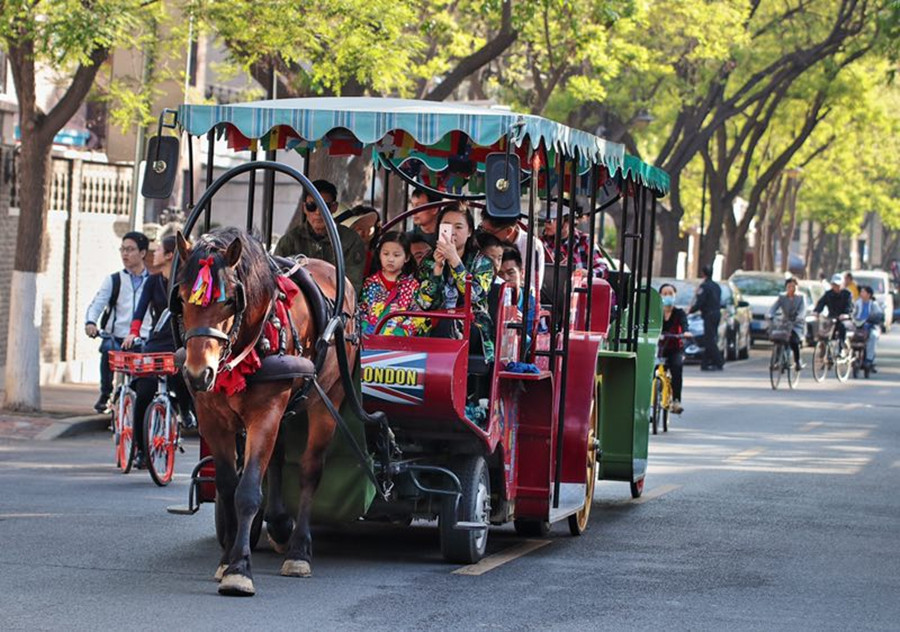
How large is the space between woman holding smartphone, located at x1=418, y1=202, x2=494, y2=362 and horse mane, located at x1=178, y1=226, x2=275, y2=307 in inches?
58.1

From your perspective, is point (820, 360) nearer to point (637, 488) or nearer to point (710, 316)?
point (710, 316)

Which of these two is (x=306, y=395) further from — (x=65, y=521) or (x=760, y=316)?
(x=760, y=316)

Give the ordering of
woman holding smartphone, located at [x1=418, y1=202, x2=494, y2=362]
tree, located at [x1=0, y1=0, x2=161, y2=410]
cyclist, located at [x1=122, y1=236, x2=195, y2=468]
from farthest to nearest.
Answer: tree, located at [x1=0, y1=0, x2=161, y2=410], cyclist, located at [x1=122, y1=236, x2=195, y2=468], woman holding smartphone, located at [x1=418, y1=202, x2=494, y2=362]

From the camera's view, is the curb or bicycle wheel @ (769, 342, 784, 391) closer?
the curb

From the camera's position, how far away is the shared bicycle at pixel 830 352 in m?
32.5

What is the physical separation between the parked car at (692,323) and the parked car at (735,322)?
0.20 metres

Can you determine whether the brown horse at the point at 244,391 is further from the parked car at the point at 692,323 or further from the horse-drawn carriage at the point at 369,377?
the parked car at the point at 692,323

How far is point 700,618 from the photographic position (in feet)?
29.5

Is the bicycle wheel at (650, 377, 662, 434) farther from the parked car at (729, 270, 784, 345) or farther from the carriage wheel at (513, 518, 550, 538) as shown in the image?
the parked car at (729, 270, 784, 345)

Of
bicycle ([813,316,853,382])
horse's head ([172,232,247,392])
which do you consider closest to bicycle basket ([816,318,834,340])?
bicycle ([813,316,853,382])

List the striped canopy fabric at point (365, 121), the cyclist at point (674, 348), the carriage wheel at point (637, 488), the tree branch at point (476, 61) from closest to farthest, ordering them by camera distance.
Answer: the striped canopy fabric at point (365, 121) → the carriage wheel at point (637, 488) → the cyclist at point (674, 348) → the tree branch at point (476, 61)

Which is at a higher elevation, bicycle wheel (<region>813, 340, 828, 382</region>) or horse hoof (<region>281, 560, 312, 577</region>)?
bicycle wheel (<region>813, 340, 828, 382</region>)

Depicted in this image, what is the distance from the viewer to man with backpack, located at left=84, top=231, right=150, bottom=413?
15711mm

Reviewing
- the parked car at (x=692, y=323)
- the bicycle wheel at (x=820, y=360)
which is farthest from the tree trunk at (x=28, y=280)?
the bicycle wheel at (x=820, y=360)
